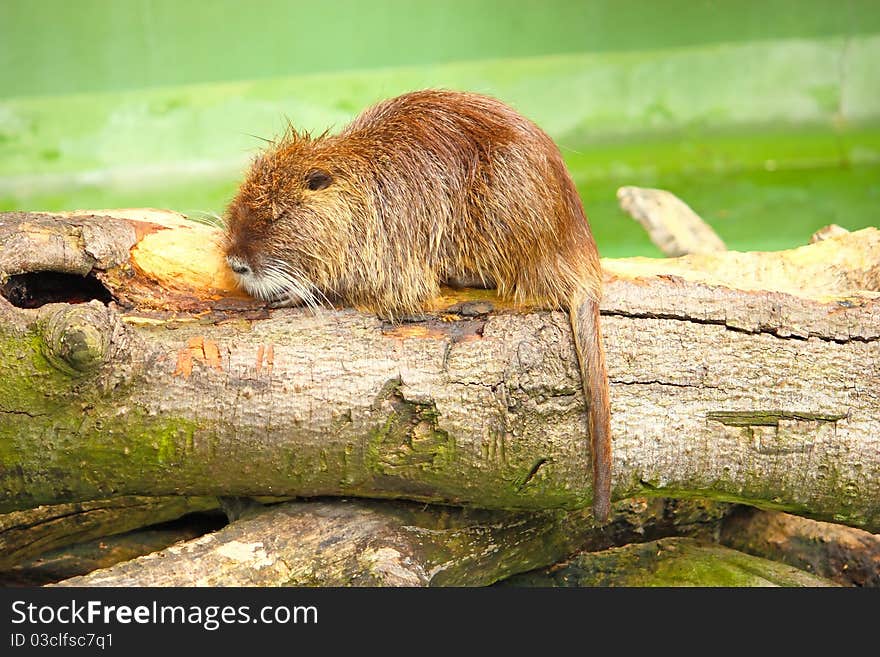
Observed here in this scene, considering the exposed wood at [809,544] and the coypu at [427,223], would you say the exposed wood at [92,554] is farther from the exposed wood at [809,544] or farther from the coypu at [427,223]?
the exposed wood at [809,544]

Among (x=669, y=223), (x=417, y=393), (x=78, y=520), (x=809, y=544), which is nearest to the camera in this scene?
(x=417, y=393)

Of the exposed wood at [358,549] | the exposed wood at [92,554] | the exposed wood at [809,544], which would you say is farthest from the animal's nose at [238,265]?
the exposed wood at [809,544]

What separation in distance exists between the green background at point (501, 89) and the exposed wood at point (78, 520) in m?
2.96

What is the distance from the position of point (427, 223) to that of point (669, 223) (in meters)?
1.56

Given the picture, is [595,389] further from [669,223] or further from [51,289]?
[669,223]

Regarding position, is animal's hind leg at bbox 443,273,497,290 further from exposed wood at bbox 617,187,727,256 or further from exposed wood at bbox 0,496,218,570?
exposed wood at bbox 617,187,727,256

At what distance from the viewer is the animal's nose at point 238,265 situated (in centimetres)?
221

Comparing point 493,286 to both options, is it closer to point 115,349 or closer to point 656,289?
point 656,289

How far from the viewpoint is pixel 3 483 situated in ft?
6.51

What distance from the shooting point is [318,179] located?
228 centimetres

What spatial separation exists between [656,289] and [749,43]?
390cm

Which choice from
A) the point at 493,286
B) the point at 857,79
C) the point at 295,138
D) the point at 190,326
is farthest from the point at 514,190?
the point at 857,79

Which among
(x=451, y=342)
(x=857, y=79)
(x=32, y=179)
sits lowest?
(x=451, y=342)

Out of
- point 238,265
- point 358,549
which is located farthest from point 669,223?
point 358,549
